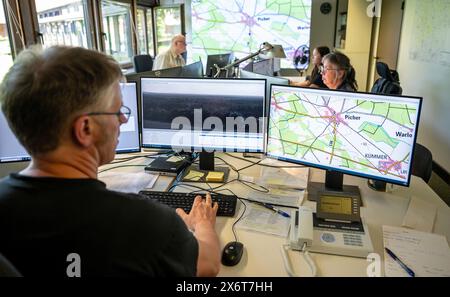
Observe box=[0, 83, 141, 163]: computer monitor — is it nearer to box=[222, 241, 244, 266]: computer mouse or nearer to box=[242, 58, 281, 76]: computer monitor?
box=[222, 241, 244, 266]: computer mouse

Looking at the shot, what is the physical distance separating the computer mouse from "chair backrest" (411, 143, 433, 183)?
103 cm

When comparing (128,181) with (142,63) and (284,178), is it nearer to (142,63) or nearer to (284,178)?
(284,178)

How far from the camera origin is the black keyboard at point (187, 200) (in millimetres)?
1333

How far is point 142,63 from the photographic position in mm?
4609

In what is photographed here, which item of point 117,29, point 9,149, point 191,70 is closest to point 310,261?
point 9,149

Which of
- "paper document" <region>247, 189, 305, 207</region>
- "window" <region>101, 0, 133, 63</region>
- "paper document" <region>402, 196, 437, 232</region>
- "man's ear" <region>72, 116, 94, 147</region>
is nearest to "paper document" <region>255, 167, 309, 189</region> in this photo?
"paper document" <region>247, 189, 305, 207</region>

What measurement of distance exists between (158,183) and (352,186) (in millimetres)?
866

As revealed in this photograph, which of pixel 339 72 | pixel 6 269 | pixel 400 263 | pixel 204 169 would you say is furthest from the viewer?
pixel 339 72

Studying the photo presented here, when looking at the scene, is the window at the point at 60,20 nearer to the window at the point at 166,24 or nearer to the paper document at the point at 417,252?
the window at the point at 166,24

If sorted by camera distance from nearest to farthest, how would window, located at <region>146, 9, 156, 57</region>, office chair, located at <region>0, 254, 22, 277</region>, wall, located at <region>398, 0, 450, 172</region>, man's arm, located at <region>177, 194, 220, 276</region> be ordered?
office chair, located at <region>0, 254, 22, 277</region>, man's arm, located at <region>177, 194, 220, 276</region>, wall, located at <region>398, 0, 450, 172</region>, window, located at <region>146, 9, 156, 57</region>

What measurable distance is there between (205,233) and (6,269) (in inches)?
22.6

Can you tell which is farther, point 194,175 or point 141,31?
point 141,31

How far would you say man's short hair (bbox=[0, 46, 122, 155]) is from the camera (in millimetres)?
764
